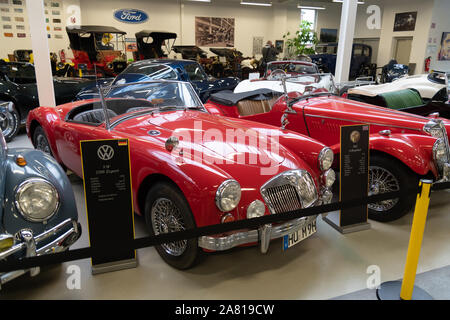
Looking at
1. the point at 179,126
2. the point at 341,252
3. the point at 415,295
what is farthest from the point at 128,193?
the point at 415,295

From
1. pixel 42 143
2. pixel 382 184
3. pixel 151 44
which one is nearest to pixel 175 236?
pixel 382 184

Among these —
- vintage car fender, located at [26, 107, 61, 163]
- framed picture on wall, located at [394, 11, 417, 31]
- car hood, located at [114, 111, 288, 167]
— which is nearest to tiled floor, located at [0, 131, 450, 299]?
car hood, located at [114, 111, 288, 167]

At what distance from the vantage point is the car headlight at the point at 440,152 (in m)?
3.25

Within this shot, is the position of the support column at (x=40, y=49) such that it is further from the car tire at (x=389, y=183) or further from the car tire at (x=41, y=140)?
the car tire at (x=389, y=183)

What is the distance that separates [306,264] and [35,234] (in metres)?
2.03

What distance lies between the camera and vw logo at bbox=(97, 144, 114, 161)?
7.72 feet

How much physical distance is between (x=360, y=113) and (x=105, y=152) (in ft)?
9.96

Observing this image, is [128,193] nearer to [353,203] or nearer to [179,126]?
[179,126]

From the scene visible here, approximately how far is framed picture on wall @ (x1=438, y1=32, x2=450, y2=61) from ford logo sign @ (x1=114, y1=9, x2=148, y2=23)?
13117 millimetres

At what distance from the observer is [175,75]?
23.1 ft

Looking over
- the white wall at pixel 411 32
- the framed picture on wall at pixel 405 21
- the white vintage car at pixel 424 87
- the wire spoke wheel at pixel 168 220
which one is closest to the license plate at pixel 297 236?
the wire spoke wheel at pixel 168 220

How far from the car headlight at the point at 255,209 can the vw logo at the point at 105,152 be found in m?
1.07

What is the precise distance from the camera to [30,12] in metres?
5.55

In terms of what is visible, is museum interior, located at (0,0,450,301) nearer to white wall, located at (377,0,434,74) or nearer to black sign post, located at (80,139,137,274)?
black sign post, located at (80,139,137,274)
